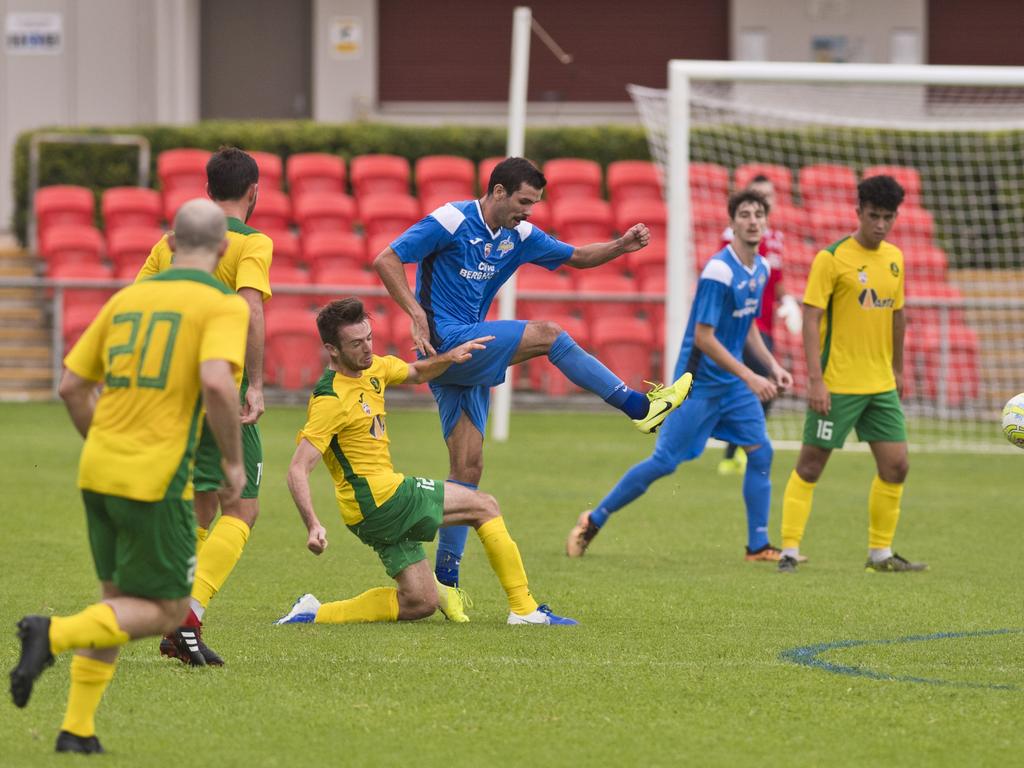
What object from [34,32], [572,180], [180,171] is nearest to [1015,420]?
[572,180]

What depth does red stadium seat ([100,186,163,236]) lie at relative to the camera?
20.3m

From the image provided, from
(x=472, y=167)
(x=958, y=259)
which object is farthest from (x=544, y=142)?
(x=958, y=259)

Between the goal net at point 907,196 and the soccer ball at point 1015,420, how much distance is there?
6543 mm

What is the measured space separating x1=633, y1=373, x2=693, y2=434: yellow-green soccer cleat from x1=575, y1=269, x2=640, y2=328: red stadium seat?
10.2 meters

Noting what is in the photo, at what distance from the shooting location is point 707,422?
9.63m

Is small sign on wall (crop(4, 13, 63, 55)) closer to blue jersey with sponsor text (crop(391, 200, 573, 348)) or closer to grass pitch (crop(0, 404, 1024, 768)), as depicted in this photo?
grass pitch (crop(0, 404, 1024, 768))

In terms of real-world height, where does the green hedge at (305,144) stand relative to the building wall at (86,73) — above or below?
below

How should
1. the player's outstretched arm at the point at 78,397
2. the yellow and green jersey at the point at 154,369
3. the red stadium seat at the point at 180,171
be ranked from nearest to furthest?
the yellow and green jersey at the point at 154,369, the player's outstretched arm at the point at 78,397, the red stadium seat at the point at 180,171

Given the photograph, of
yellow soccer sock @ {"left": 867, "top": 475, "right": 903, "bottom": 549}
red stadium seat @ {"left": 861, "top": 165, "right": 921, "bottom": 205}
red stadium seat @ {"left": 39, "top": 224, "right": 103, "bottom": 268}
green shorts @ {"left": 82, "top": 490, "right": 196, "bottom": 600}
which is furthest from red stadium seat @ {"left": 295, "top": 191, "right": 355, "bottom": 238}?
green shorts @ {"left": 82, "top": 490, "right": 196, "bottom": 600}

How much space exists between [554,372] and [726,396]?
28.2ft

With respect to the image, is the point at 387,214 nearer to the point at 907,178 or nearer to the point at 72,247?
the point at 72,247

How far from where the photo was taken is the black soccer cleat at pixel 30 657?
15.1 feet

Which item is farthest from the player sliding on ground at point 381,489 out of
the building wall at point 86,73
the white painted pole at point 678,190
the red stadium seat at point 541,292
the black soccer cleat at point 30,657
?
the building wall at point 86,73

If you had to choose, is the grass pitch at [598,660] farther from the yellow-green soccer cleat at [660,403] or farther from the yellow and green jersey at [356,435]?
the yellow-green soccer cleat at [660,403]
